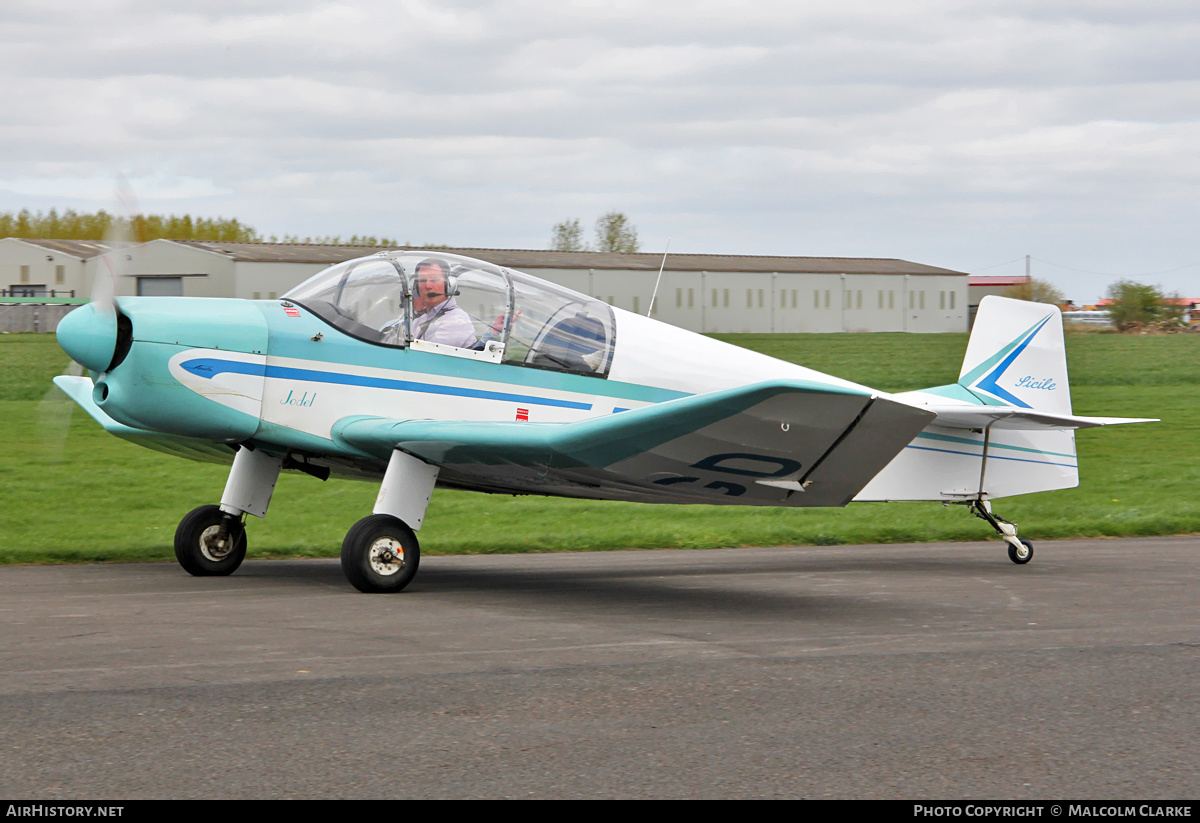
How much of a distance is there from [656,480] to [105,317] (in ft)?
12.3

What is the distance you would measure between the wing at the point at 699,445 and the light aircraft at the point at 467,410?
0.02m

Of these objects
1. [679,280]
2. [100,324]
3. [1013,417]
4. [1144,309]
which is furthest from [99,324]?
[1144,309]

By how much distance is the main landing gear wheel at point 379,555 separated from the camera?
761 cm

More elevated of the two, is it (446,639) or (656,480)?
(656,480)

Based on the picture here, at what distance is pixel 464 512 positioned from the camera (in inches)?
569

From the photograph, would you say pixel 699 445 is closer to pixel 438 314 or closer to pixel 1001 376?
pixel 438 314

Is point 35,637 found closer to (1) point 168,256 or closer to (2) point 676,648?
(2) point 676,648

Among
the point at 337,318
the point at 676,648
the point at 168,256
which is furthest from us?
the point at 168,256

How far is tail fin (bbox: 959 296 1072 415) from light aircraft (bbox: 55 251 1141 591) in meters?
0.64

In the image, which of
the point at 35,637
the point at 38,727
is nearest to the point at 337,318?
the point at 35,637

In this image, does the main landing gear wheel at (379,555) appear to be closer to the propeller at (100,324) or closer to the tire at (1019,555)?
the propeller at (100,324)

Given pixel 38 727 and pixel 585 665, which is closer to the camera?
pixel 38 727

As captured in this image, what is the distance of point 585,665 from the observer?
551 cm

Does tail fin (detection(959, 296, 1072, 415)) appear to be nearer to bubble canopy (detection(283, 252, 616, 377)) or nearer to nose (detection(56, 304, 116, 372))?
bubble canopy (detection(283, 252, 616, 377))
